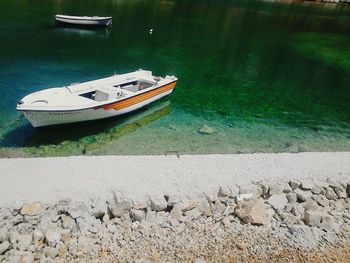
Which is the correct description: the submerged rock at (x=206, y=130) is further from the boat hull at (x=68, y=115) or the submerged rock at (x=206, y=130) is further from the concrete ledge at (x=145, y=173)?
the boat hull at (x=68, y=115)

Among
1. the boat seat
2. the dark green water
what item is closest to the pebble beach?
the dark green water

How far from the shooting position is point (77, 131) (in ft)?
54.1

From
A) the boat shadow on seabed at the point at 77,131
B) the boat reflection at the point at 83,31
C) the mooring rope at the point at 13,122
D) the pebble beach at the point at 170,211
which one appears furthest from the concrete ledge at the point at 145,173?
the boat reflection at the point at 83,31

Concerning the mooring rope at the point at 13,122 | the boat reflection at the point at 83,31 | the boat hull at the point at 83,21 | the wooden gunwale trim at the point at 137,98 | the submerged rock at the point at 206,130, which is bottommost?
the boat reflection at the point at 83,31

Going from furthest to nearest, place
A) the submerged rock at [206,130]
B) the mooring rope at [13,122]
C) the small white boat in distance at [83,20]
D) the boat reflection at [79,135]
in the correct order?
the small white boat in distance at [83,20], the submerged rock at [206,130], the mooring rope at [13,122], the boat reflection at [79,135]

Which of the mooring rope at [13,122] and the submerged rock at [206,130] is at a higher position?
the submerged rock at [206,130]

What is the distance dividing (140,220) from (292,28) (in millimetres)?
55415

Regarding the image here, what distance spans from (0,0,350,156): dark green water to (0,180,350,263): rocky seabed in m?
5.17

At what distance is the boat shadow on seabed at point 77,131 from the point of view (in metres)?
15.4

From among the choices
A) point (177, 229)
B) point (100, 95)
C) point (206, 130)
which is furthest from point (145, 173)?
point (100, 95)

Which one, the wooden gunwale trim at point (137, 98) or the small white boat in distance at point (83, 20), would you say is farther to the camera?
the small white boat in distance at point (83, 20)

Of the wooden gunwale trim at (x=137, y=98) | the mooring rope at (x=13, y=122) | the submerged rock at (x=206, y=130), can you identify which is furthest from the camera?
the submerged rock at (x=206, y=130)

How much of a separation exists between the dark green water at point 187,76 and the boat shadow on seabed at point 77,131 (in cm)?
5

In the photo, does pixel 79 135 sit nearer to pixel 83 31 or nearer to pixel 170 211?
pixel 170 211
